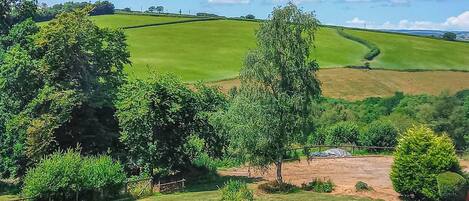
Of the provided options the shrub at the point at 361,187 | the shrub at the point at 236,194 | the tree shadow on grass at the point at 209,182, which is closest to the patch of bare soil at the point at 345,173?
the shrub at the point at 361,187

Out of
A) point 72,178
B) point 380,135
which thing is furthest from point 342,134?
point 72,178

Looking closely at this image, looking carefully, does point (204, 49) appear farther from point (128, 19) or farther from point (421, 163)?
point (421, 163)

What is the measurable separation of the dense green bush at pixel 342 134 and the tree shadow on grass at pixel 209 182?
21497mm

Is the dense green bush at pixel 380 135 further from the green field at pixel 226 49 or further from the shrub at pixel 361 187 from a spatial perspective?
the green field at pixel 226 49

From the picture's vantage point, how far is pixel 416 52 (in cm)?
12200

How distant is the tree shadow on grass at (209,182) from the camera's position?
127 feet

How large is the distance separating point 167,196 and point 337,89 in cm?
6193

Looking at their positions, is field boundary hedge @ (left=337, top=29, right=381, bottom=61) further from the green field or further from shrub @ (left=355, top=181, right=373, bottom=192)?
shrub @ (left=355, top=181, right=373, bottom=192)

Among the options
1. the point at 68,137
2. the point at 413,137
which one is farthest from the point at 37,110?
the point at 413,137

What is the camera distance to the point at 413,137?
3391cm

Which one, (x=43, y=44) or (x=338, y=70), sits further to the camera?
(x=338, y=70)

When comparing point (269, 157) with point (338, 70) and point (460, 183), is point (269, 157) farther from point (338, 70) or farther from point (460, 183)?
point (338, 70)

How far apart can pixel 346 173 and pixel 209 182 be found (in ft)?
36.8

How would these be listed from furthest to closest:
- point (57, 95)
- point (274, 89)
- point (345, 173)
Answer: point (345, 173)
point (57, 95)
point (274, 89)
